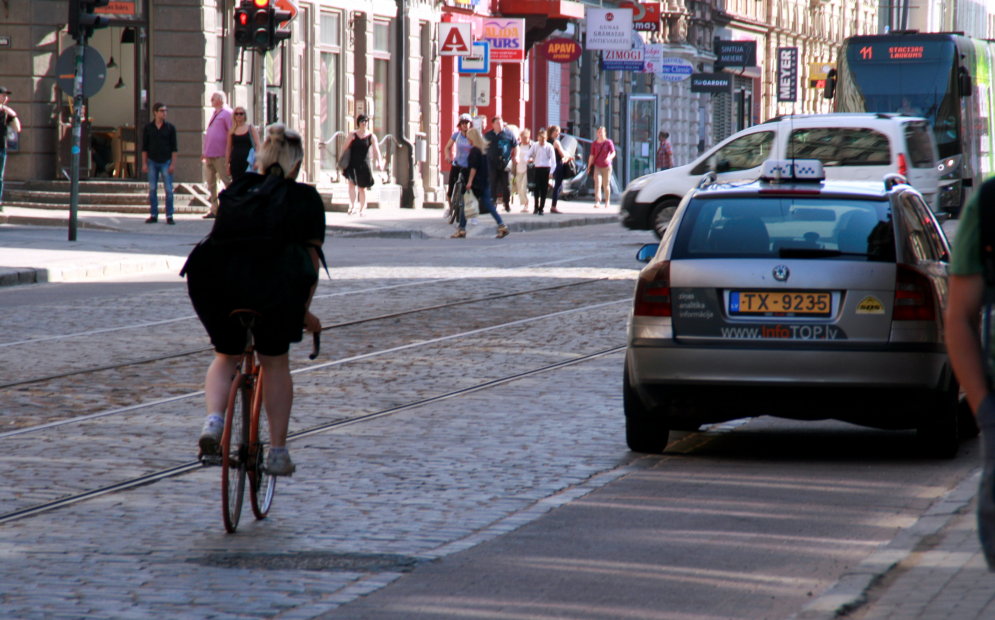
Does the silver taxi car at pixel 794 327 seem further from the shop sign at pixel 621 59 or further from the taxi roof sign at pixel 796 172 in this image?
the shop sign at pixel 621 59

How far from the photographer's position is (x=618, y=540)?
22.7 feet

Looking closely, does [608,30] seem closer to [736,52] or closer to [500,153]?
[500,153]

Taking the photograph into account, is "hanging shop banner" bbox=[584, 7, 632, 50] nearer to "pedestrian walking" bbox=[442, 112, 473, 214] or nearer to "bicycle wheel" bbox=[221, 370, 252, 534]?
"pedestrian walking" bbox=[442, 112, 473, 214]

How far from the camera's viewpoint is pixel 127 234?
26.5m

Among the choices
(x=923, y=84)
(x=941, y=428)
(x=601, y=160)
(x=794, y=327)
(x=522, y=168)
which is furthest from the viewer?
(x=601, y=160)

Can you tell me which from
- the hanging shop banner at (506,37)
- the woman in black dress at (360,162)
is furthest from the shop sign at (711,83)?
the woman in black dress at (360,162)

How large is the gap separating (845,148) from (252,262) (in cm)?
1742

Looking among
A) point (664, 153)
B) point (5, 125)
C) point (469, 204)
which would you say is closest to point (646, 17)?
point (664, 153)

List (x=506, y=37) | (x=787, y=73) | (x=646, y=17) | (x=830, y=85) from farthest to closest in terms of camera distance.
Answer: (x=787, y=73) < (x=646, y=17) < (x=506, y=37) < (x=830, y=85)

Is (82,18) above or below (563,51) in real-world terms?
below

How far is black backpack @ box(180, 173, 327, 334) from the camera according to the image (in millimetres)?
7000

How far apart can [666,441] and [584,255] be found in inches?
637

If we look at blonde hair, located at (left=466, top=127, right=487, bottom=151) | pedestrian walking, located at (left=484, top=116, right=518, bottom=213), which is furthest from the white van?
pedestrian walking, located at (left=484, top=116, right=518, bottom=213)

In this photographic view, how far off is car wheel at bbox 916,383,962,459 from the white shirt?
27923 mm
